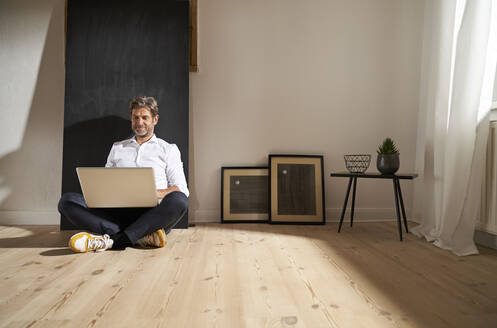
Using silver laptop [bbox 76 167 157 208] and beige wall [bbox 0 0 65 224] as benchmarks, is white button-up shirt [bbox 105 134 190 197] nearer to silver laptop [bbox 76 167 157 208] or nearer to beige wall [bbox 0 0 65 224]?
silver laptop [bbox 76 167 157 208]

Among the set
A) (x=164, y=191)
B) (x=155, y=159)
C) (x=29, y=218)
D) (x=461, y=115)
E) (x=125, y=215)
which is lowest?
(x=29, y=218)

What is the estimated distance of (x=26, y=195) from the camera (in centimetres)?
295

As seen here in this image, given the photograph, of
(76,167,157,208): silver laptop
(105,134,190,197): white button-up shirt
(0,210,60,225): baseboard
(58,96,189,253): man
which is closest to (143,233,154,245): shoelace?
(58,96,189,253): man

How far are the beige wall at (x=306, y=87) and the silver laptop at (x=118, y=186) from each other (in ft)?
3.31

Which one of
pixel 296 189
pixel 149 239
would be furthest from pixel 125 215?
pixel 296 189

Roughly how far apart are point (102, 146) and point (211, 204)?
1119 millimetres

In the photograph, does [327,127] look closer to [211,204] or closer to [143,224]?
[211,204]

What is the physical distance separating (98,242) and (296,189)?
178 cm

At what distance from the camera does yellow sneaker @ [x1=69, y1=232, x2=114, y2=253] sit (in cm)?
197

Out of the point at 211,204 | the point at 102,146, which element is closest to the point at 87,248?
the point at 102,146

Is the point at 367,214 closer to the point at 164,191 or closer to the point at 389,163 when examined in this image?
the point at 389,163

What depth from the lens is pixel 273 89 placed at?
315cm

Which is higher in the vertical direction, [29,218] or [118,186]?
[118,186]

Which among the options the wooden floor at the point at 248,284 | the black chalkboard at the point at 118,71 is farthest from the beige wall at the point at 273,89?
the wooden floor at the point at 248,284
